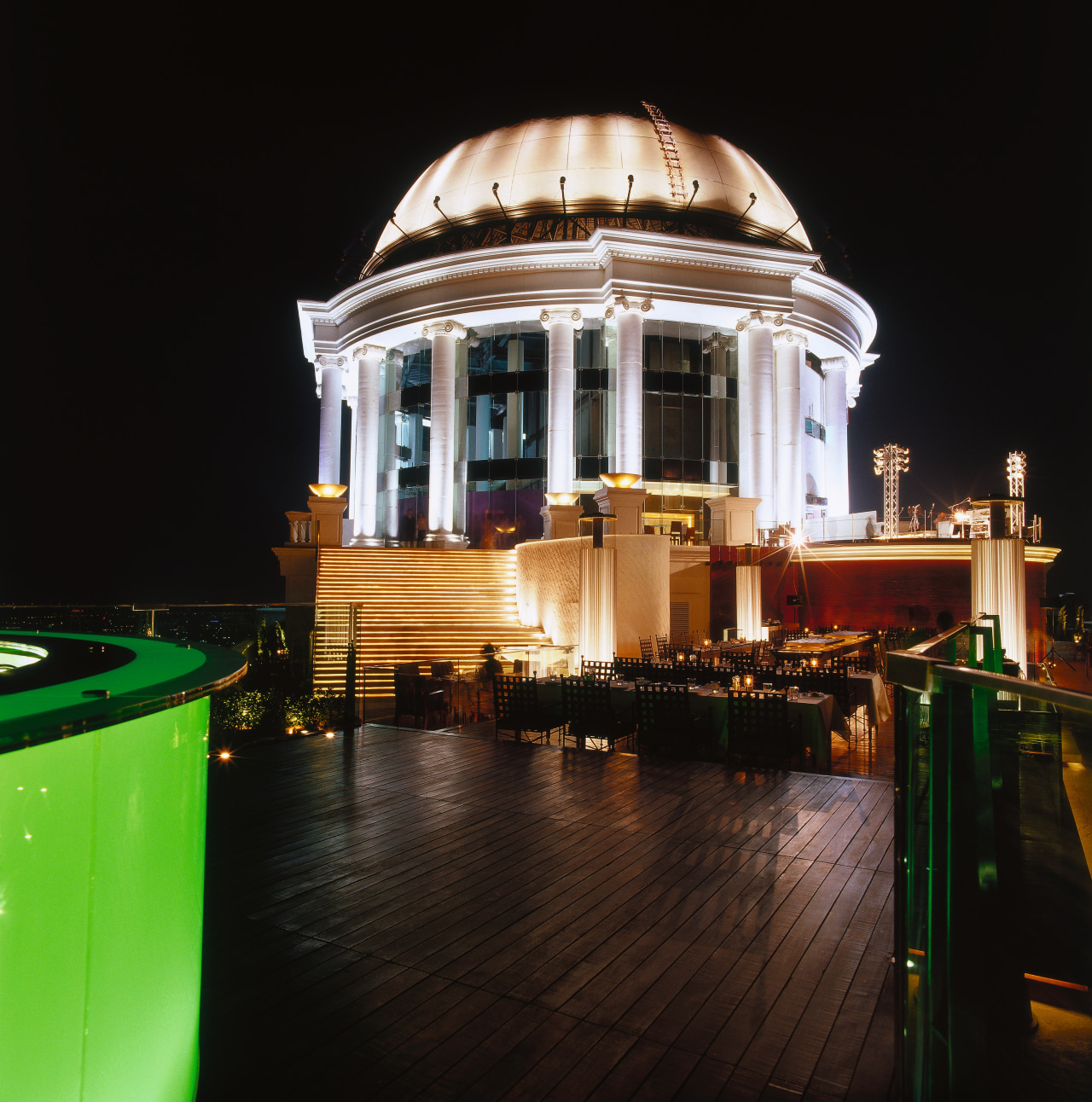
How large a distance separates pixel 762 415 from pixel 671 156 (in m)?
15.3

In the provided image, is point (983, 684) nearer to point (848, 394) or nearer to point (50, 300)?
point (848, 394)

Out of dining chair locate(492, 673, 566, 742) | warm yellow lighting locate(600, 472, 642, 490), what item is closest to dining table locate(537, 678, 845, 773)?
dining chair locate(492, 673, 566, 742)

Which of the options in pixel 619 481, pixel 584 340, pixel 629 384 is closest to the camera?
pixel 619 481

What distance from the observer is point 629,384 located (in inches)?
1296

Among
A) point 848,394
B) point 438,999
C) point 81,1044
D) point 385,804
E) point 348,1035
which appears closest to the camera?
point 81,1044

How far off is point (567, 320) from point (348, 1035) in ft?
112

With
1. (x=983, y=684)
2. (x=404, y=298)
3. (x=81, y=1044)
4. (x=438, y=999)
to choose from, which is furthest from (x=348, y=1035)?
(x=404, y=298)

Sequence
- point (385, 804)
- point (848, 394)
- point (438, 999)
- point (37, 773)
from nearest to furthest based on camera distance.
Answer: point (37, 773), point (438, 999), point (385, 804), point (848, 394)

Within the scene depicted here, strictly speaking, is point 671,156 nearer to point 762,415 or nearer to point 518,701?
point 762,415

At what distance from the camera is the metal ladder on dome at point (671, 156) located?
1481 inches

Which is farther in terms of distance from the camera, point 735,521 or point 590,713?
point 735,521

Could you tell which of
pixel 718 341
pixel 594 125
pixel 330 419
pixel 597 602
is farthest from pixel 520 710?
pixel 594 125

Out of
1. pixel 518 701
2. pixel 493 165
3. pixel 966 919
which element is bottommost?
pixel 518 701

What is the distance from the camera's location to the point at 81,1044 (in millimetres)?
1612
